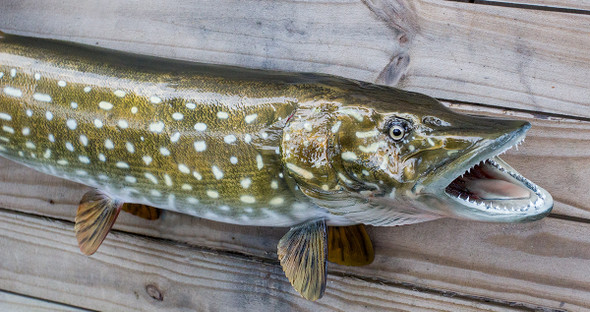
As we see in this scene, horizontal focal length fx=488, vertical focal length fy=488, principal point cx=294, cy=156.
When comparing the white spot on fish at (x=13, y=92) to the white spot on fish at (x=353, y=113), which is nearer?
the white spot on fish at (x=353, y=113)

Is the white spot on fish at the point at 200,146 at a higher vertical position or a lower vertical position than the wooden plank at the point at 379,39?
lower

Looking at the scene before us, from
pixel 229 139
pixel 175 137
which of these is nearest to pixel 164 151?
pixel 175 137

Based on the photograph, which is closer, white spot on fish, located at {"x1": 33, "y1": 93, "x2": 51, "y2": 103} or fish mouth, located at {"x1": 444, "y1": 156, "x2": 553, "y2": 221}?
fish mouth, located at {"x1": 444, "y1": 156, "x2": 553, "y2": 221}

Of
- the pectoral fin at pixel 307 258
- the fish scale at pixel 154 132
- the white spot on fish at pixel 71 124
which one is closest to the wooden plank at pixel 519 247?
the pectoral fin at pixel 307 258

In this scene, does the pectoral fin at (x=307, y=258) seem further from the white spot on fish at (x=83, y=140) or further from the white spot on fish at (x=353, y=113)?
the white spot on fish at (x=83, y=140)

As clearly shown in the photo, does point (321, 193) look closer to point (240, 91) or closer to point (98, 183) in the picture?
point (240, 91)

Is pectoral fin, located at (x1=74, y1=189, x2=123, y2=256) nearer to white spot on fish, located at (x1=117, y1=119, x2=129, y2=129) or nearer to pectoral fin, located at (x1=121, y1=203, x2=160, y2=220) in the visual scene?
pectoral fin, located at (x1=121, y1=203, x2=160, y2=220)

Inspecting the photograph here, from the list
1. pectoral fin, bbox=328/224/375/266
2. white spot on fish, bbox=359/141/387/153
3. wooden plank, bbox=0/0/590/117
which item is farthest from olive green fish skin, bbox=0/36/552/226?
wooden plank, bbox=0/0/590/117
